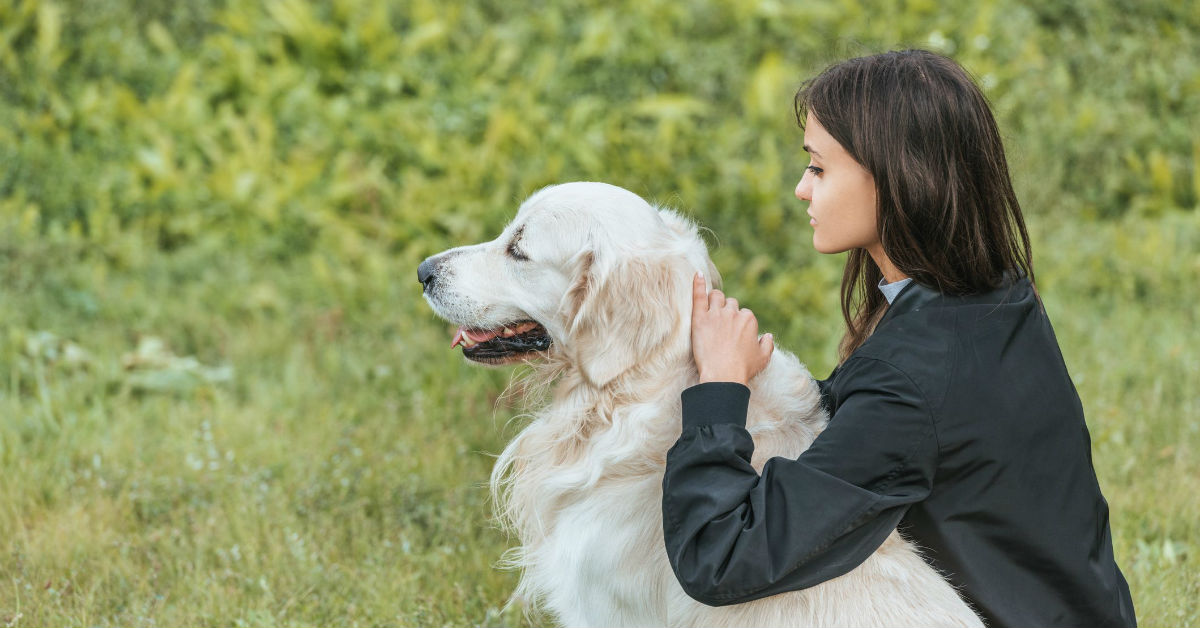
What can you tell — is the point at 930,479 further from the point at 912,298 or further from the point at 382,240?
the point at 382,240

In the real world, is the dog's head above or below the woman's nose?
below

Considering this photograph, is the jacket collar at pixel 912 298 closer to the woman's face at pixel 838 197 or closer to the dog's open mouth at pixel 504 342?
the woman's face at pixel 838 197

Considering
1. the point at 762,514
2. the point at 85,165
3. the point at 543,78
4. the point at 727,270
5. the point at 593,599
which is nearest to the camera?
the point at 762,514

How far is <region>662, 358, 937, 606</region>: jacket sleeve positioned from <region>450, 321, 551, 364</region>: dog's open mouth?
0.84 metres

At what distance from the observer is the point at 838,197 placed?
2.30 m

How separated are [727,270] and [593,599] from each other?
3499 millimetres

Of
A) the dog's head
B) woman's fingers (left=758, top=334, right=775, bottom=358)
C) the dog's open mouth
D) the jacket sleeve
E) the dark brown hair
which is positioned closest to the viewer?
the jacket sleeve

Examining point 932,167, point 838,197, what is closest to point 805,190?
point 838,197

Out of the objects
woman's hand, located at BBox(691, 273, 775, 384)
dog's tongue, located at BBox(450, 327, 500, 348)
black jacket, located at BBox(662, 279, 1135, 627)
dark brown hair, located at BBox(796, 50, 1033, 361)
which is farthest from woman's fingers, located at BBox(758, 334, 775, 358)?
dog's tongue, located at BBox(450, 327, 500, 348)

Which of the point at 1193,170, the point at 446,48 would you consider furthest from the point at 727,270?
the point at 1193,170

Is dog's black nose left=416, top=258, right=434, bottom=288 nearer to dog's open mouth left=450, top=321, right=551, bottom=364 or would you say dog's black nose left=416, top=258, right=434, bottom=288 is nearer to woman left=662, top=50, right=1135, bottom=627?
dog's open mouth left=450, top=321, right=551, bottom=364

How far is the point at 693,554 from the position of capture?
211cm

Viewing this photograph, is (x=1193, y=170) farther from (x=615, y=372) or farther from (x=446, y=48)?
(x=615, y=372)

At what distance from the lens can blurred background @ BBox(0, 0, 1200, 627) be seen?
3.70m
